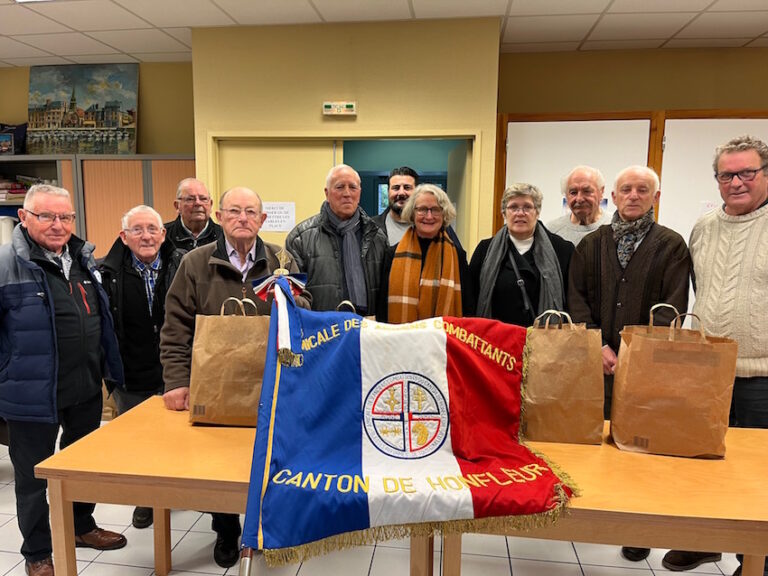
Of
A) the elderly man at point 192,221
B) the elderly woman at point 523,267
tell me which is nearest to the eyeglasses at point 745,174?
the elderly woman at point 523,267

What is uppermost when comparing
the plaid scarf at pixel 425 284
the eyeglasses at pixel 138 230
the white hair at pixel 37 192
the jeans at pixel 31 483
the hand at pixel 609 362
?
the white hair at pixel 37 192

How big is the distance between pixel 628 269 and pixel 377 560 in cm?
160

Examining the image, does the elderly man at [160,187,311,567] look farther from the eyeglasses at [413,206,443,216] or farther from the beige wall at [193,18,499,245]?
the beige wall at [193,18,499,245]

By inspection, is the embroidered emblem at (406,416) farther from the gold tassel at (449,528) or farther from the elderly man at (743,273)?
the elderly man at (743,273)

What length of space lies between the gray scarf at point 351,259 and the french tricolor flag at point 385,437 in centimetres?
83

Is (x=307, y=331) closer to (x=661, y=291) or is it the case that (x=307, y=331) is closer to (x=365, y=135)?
(x=661, y=291)

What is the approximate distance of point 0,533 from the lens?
2.33 meters

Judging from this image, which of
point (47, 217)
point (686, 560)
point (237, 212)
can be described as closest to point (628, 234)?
point (686, 560)

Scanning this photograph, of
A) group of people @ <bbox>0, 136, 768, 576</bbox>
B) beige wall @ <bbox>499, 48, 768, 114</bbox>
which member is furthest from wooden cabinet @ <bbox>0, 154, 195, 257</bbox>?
beige wall @ <bbox>499, 48, 768, 114</bbox>

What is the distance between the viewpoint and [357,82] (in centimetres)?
378

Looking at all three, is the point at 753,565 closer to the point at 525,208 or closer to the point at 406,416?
the point at 406,416

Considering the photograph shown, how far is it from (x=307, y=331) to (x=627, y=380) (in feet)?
2.93

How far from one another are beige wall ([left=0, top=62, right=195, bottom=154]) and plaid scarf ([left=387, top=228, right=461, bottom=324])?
3.51 m

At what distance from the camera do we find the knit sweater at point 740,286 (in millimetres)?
1719
